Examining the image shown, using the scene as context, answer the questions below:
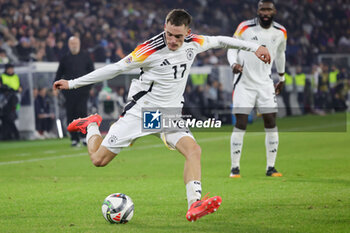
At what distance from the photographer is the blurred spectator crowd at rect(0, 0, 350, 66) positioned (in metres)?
20.9

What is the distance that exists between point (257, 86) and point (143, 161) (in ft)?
10.6

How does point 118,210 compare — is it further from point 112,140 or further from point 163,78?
point 163,78

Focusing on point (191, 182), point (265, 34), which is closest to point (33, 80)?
Result: point (265, 34)

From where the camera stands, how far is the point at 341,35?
3447 cm

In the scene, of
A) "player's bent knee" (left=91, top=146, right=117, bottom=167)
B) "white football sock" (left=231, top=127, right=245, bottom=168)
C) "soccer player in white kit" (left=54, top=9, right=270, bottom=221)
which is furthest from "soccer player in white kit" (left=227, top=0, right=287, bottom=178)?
"player's bent knee" (left=91, top=146, right=117, bottom=167)

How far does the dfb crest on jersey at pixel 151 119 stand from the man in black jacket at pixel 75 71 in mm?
8057

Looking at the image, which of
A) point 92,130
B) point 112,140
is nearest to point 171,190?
point 92,130

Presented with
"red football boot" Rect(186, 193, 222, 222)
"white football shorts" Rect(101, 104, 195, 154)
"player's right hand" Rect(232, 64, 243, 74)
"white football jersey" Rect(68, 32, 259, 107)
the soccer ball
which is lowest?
the soccer ball

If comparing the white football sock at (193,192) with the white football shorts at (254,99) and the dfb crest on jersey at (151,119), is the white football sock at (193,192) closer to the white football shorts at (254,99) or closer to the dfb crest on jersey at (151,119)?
the dfb crest on jersey at (151,119)

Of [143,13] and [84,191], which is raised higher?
[143,13]

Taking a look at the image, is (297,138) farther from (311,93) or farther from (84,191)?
(311,93)

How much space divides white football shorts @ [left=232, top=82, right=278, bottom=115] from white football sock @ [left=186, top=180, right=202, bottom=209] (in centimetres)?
349

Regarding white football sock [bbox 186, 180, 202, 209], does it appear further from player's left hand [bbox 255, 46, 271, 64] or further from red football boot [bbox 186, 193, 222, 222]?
player's left hand [bbox 255, 46, 271, 64]

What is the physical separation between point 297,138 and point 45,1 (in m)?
12.6
